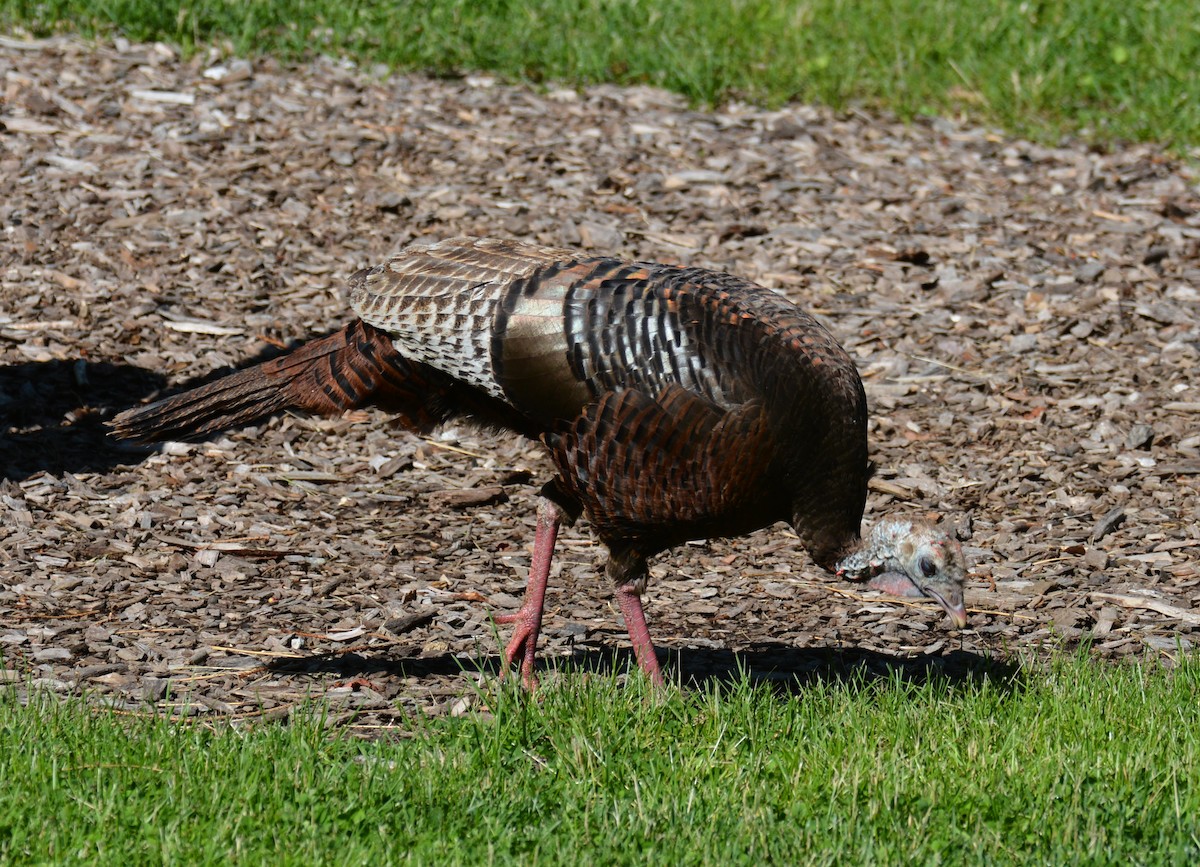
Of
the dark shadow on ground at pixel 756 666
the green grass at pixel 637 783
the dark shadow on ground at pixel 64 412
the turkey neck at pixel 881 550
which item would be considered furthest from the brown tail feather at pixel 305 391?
the turkey neck at pixel 881 550

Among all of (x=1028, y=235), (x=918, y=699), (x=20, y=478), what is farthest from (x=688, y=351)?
(x=1028, y=235)

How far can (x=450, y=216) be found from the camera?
8430mm

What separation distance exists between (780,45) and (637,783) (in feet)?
24.6

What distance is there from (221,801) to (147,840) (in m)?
0.24

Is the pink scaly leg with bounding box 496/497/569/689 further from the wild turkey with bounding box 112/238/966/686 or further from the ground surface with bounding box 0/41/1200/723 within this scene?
the ground surface with bounding box 0/41/1200/723

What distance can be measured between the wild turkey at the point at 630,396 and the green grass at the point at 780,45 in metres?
5.18

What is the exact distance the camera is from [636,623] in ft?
16.4

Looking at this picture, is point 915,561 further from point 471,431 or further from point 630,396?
point 471,431

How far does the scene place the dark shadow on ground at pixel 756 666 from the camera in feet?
16.6

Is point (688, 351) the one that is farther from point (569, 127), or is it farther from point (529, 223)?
point (569, 127)

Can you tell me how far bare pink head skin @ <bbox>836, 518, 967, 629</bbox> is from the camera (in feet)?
15.8

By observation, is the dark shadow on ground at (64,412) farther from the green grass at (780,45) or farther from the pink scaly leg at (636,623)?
the green grass at (780,45)

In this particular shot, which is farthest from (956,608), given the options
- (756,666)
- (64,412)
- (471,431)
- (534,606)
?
(64,412)

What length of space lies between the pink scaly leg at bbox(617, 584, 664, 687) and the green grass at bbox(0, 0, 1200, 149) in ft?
18.7
